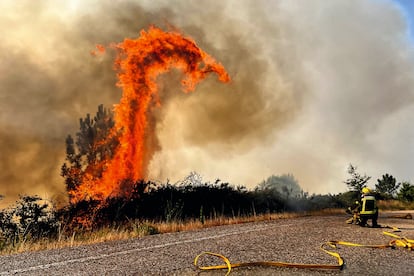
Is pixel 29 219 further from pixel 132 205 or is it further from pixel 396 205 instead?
pixel 396 205

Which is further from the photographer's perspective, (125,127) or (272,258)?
(125,127)

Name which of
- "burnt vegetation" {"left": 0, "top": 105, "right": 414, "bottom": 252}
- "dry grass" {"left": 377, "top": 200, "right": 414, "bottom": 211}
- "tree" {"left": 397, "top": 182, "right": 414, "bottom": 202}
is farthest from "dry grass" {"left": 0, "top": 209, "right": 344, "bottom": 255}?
"tree" {"left": 397, "top": 182, "right": 414, "bottom": 202}

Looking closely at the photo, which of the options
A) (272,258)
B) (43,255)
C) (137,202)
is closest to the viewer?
(272,258)

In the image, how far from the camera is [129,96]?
1720 cm

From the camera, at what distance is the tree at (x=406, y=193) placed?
2744 centimetres

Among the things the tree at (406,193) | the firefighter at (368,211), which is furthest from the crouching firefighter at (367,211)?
the tree at (406,193)

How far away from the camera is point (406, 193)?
1112 inches

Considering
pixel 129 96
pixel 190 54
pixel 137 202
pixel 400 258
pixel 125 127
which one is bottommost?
pixel 400 258

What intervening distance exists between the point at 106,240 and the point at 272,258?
5.37 meters

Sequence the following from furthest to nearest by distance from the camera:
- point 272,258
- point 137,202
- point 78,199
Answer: point 137,202 → point 78,199 → point 272,258

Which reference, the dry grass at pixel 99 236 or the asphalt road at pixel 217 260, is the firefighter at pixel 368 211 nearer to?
the asphalt road at pixel 217 260

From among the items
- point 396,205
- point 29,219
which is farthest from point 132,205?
point 396,205

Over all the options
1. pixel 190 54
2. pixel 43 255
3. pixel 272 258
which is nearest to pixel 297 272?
pixel 272 258

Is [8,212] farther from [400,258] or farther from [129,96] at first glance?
[400,258]
